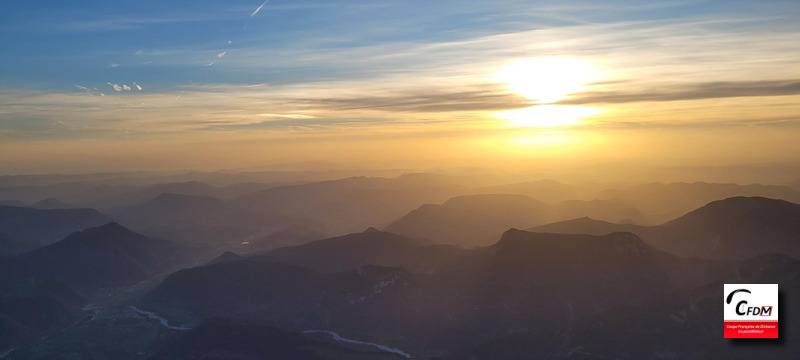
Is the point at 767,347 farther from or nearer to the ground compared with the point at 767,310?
nearer to the ground

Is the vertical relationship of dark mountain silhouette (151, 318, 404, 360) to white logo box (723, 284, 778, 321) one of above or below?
below

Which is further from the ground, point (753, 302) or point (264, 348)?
point (753, 302)

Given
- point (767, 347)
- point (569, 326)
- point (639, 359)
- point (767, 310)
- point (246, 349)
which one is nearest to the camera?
point (767, 310)

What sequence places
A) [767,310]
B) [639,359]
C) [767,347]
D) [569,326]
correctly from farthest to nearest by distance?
[569,326]
[639,359]
[767,347]
[767,310]

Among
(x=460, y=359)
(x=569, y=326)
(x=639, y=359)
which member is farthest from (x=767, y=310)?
(x=460, y=359)

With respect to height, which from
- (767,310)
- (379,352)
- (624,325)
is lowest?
(379,352)

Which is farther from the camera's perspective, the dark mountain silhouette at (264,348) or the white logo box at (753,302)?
the dark mountain silhouette at (264,348)

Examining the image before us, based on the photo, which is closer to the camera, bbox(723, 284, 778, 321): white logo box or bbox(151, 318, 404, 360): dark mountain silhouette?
bbox(723, 284, 778, 321): white logo box

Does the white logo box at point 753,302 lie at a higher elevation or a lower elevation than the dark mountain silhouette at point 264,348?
higher

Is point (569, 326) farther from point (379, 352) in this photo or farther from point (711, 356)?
point (379, 352)

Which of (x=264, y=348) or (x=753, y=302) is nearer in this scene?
(x=753, y=302)

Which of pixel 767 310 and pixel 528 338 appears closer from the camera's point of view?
pixel 767 310
